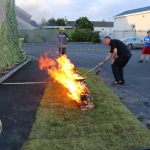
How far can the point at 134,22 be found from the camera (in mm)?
60844

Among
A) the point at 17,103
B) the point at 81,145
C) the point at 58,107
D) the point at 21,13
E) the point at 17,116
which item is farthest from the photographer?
the point at 21,13

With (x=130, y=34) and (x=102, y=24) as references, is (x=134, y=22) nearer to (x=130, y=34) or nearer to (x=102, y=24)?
(x=130, y=34)

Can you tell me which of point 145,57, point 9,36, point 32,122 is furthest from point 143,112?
point 145,57

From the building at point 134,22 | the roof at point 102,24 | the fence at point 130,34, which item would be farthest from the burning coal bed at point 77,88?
the roof at point 102,24

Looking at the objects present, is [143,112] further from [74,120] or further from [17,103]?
[17,103]

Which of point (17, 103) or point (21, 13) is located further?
point (21, 13)

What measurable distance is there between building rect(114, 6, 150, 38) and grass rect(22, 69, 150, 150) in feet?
145

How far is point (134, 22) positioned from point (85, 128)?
54961 mm

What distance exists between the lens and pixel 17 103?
9.98 meters

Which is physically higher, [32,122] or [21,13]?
[21,13]

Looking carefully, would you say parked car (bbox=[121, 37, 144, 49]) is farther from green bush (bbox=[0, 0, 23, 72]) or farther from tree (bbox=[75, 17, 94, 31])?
tree (bbox=[75, 17, 94, 31])

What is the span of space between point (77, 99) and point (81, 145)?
9.50 feet

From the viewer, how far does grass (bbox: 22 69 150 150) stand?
21.4ft

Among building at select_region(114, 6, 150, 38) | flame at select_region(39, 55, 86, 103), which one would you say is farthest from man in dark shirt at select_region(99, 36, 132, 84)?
building at select_region(114, 6, 150, 38)
